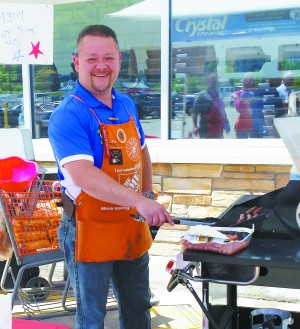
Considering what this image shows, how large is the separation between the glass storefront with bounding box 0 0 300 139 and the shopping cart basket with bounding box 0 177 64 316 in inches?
77.7

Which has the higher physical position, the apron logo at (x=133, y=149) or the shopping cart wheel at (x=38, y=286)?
the apron logo at (x=133, y=149)

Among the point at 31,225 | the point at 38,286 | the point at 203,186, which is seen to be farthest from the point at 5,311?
the point at 203,186

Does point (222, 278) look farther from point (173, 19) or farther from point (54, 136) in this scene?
point (173, 19)

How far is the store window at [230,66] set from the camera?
5.07 m

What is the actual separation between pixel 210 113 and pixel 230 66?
434 millimetres

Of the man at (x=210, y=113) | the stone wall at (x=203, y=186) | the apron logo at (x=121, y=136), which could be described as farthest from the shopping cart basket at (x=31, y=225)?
the man at (x=210, y=113)

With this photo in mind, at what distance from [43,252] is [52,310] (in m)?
0.61

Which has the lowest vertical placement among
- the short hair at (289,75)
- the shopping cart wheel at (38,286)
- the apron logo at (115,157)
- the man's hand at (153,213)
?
the shopping cart wheel at (38,286)

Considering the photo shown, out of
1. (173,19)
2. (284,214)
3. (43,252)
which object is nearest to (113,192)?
(284,214)

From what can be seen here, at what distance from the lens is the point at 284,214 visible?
7.21ft

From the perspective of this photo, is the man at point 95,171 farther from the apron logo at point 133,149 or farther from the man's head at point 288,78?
the man's head at point 288,78

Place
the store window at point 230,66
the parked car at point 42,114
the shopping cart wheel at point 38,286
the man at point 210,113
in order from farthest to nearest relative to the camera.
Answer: the parked car at point 42,114 < the man at point 210,113 < the store window at point 230,66 < the shopping cart wheel at point 38,286

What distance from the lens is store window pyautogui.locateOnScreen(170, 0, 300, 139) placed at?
5.07 m

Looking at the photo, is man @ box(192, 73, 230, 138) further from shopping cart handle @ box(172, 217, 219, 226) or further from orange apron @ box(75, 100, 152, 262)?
shopping cart handle @ box(172, 217, 219, 226)
